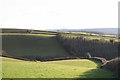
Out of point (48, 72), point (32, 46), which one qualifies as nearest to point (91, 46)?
point (32, 46)

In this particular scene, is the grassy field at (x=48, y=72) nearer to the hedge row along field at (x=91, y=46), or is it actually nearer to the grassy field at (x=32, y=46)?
Result: the grassy field at (x=32, y=46)

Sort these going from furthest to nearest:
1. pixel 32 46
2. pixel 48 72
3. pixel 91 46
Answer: pixel 91 46
pixel 32 46
pixel 48 72

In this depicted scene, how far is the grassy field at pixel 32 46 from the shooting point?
82269mm

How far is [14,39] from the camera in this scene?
326 feet

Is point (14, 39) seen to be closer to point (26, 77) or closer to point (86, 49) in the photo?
point (86, 49)

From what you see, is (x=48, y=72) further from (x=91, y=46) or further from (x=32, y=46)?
(x=91, y=46)

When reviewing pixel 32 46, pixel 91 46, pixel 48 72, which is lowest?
pixel 48 72

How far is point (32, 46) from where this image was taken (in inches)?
3671

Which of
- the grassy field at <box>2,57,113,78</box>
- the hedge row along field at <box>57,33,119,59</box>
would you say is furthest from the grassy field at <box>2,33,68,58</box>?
the grassy field at <box>2,57,113,78</box>

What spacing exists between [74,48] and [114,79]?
8497 centimetres

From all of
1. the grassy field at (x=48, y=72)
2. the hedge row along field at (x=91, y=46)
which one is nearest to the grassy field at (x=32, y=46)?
the hedge row along field at (x=91, y=46)

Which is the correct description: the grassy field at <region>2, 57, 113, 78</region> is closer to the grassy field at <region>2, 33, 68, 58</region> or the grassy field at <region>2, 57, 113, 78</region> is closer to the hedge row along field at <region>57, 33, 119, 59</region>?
the grassy field at <region>2, 33, 68, 58</region>

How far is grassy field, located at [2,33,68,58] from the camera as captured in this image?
82.3 m

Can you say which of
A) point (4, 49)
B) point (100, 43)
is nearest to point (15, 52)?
point (4, 49)
